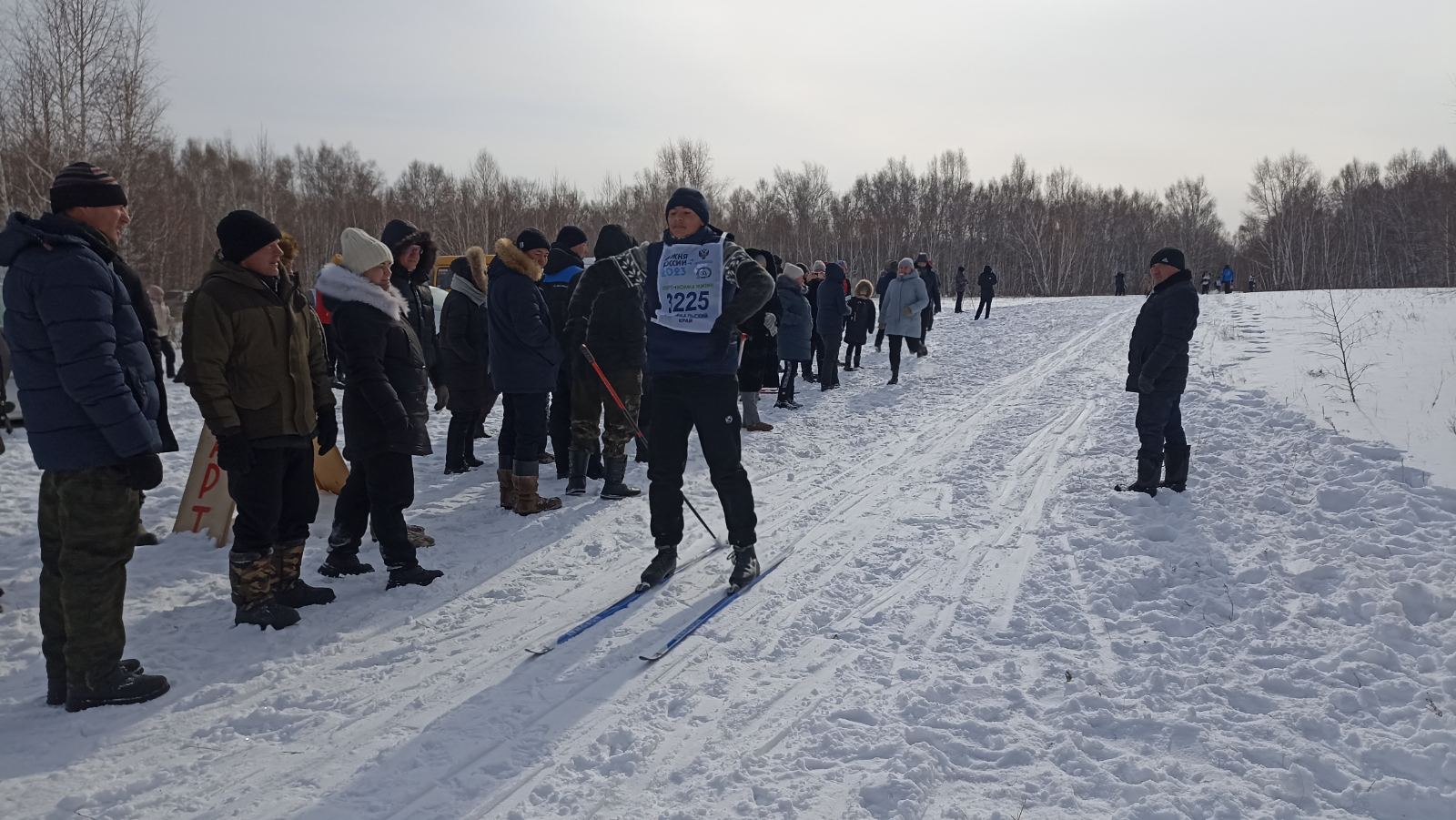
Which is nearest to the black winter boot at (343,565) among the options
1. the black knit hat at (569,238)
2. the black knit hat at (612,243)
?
the black knit hat at (612,243)

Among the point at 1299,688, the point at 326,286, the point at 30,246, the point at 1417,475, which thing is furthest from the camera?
the point at 1417,475

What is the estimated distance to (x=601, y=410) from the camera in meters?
6.68

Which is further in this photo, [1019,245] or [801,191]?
[801,191]

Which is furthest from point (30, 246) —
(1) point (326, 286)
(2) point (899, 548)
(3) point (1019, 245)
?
(3) point (1019, 245)

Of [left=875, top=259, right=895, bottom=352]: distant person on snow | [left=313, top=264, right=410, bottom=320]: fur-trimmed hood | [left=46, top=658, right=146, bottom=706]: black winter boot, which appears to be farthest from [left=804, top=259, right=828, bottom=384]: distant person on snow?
[left=46, top=658, right=146, bottom=706]: black winter boot

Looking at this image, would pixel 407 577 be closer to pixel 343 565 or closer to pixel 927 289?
pixel 343 565

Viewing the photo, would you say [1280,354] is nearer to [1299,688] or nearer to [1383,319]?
[1383,319]

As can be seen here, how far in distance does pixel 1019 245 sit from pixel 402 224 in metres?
71.3

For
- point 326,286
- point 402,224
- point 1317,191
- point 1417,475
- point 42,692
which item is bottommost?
point 42,692

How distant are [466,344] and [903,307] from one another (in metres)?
8.99

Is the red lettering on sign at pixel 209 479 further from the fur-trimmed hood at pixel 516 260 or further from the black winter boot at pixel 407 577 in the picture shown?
the fur-trimmed hood at pixel 516 260

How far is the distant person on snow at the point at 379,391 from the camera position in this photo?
4434 millimetres

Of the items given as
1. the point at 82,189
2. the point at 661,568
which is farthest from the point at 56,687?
the point at 661,568

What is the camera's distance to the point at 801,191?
246ft
